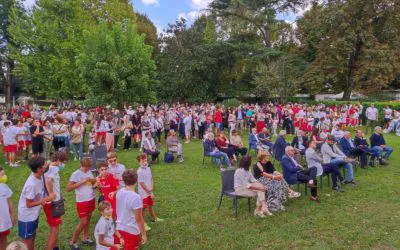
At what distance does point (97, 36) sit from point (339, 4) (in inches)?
861

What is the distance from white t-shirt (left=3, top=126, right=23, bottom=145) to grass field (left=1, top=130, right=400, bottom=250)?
2.21 meters

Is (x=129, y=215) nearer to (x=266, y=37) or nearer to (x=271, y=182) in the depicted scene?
(x=271, y=182)

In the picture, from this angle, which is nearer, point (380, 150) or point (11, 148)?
point (380, 150)

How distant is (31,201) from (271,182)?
4805 mm

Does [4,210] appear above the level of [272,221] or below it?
above

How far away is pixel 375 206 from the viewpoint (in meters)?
7.62

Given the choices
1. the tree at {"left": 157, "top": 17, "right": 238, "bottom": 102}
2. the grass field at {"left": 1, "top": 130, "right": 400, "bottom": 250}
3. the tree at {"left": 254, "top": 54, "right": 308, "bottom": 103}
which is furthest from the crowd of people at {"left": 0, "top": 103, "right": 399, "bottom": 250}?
the tree at {"left": 157, "top": 17, "right": 238, "bottom": 102}

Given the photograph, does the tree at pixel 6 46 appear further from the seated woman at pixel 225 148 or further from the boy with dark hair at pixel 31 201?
the boy with dark hair at pixel 31 201

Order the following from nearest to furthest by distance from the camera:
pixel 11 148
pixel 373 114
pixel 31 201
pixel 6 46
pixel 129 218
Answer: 1. pixel 129 218
2. pixel 31 201
3. pixel 11 148
4. pixel 373 114
5. pixel 6 46

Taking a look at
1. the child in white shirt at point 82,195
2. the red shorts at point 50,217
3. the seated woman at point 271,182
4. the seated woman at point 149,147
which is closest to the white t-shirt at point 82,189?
the child in white shirt at point 82,195

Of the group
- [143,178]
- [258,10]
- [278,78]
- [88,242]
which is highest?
[258,10]

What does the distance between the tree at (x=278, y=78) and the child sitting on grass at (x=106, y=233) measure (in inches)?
1049

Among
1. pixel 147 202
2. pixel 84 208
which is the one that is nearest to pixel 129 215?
pixel 84 208

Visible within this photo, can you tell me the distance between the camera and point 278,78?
2981 cm
